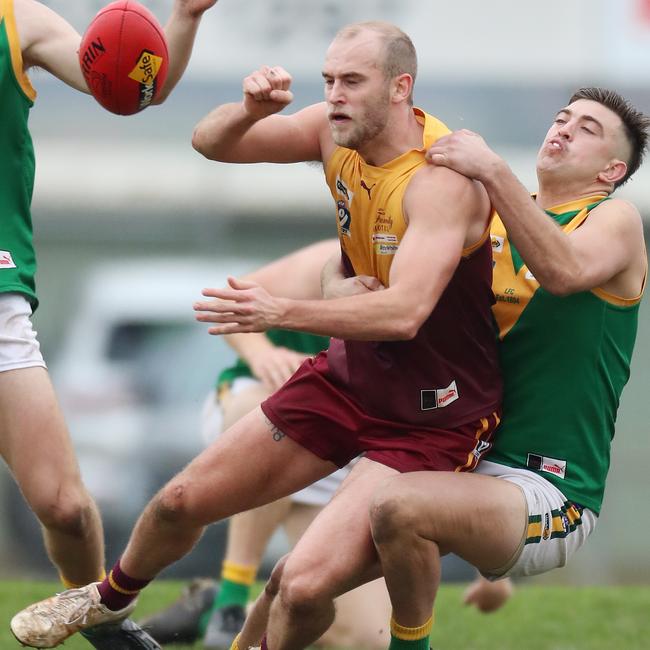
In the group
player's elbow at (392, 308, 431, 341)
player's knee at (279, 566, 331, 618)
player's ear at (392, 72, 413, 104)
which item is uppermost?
player's ear at (392, 72, 413, 104)

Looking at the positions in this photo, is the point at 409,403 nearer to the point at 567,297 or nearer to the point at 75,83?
the point at 567,297

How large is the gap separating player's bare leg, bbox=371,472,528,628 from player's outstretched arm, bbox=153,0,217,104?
5.60 feet

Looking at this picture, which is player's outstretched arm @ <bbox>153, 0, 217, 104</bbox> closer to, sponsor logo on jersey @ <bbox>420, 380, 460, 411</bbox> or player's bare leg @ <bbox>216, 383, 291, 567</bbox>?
sponsor logo on jersey @ <bbox>420, 380, 460, 411</bbox>

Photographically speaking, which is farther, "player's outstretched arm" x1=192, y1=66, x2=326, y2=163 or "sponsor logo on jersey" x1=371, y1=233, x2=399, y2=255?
"player's outstretched arm" x1=192, y1=66, x2=326, y2=163

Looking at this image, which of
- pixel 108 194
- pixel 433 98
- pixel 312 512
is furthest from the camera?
pixel 108 194

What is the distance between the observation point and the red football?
4828mm

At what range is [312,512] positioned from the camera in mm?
6566

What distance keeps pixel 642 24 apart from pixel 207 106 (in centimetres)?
479

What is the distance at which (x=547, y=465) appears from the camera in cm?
484

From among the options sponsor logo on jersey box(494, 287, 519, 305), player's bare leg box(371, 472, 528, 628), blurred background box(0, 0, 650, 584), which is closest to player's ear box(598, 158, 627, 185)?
sponsor logo on jersey box(494, 287, 519, 305)

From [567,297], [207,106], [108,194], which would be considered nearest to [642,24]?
[207,106]

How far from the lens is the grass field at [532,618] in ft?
22.7

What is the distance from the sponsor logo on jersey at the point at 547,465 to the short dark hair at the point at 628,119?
3.39 ft

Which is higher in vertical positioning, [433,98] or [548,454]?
[433,98]
